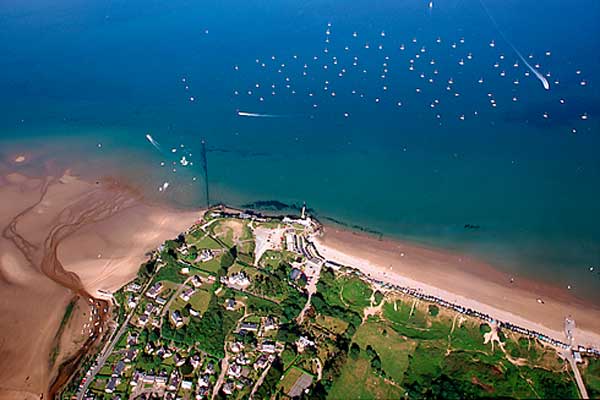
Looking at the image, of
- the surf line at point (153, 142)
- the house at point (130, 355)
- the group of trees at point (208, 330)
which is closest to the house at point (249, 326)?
the group of trees at point (208, 330)

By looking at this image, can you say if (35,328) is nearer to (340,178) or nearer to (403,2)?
(340,178)

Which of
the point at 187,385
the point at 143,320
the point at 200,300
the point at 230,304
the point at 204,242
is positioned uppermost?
the point at 204,242

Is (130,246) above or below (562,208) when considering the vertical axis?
below

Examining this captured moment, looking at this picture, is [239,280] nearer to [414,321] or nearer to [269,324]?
[269,324]

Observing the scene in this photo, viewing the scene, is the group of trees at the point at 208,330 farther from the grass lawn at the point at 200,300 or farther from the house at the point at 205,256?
the house at the point at 205,256

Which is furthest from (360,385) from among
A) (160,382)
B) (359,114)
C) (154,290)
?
(359,114)

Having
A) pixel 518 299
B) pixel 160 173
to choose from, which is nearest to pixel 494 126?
pixel 518 299

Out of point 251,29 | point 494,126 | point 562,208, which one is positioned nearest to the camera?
point 562,208
